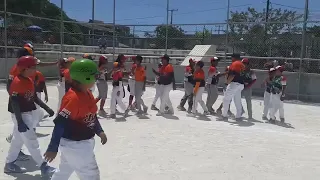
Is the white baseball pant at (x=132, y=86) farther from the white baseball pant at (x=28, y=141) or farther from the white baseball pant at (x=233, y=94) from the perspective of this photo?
the white baseball pant at (x=28, y=141)

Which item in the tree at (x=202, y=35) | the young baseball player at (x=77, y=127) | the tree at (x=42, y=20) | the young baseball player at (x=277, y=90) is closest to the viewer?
the young baseball player at (x=77, y=127)

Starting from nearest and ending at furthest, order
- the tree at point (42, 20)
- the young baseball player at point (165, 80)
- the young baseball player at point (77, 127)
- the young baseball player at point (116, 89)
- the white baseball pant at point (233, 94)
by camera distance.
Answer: the young baseball player at point (77, 127) → the white baseball pant at point (233, 94) → the young baseball player at point (116, 89) → the young baseball player at point (165, 80) → the tree at point (42, 20)

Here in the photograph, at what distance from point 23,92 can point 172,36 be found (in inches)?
598

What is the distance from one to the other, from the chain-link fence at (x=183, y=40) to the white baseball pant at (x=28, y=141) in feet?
29.7

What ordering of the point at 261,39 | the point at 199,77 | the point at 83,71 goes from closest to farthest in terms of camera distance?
the point at 83,71, the point at 199,77, the point at 261,39

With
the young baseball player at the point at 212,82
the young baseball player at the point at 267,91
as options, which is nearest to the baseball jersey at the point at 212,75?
the young baseball player at the point at 212,82

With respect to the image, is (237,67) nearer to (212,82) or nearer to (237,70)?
(237,70)

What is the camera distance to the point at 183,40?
20703 millimetres

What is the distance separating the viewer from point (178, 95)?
14539 mm

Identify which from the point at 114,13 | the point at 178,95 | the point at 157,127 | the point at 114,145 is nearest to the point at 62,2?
the point at 114,13

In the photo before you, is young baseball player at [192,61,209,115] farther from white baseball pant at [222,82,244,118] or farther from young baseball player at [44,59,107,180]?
young baseball player at [44,59,107,180]

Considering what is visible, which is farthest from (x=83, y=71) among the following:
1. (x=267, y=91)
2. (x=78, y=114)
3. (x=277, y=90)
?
(x=267, y=91)

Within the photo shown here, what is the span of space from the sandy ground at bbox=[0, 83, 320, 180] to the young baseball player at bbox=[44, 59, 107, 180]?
1431 millimetres

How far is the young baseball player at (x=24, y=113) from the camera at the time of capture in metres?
5.02
